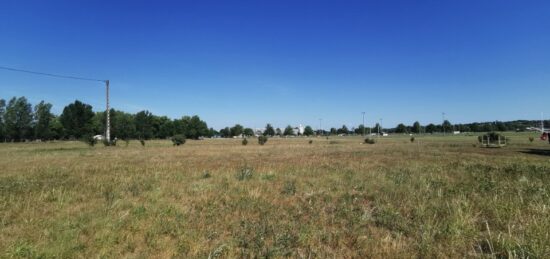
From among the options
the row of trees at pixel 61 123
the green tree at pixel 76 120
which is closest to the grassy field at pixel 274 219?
the row of trees at pixel 61 123

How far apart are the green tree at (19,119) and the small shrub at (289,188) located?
119735mm

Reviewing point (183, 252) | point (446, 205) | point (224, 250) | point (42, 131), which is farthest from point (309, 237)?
point (42, 131)

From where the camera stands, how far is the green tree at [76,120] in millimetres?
109250

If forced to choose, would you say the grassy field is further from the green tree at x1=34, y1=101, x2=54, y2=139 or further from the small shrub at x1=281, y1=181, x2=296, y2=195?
the green tree at x1=34, y1=101, x2=54, y2=139

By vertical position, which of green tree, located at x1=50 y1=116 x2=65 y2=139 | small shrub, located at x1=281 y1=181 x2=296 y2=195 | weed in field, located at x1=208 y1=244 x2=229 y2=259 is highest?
green tree, located at x1=50 y1=116 x2=65 y2=139

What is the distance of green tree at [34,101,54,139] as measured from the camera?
351 ft

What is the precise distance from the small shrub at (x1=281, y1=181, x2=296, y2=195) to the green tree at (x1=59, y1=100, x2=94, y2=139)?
375ft

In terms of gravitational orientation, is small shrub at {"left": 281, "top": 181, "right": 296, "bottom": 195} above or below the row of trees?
below

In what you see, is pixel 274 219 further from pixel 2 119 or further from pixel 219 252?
pixel 2 119

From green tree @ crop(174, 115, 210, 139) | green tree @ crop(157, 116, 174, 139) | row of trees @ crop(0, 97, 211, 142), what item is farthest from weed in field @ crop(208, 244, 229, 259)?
green tree @ crop(157, 116, 174, 139)

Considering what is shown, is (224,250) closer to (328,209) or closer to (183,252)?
(183,252)

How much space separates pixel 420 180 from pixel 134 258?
946cm

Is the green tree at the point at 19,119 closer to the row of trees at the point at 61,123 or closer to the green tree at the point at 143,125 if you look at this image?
the row of trees at the point at 61,123

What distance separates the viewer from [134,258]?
472cm
